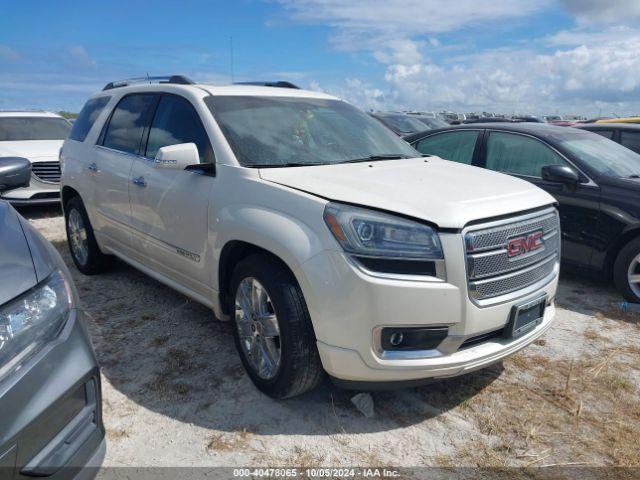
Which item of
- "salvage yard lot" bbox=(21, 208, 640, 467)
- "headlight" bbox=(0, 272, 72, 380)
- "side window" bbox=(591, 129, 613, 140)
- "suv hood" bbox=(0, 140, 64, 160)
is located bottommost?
"salvage yard lot" bbox=(21, 208, 640, 467)

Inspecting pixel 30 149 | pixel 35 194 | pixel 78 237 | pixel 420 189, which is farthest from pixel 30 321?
pixel 30 149

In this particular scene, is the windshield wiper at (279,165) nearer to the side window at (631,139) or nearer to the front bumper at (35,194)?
the side window at (631,139)

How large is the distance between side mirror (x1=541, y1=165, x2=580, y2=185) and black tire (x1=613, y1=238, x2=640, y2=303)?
75 centimetres

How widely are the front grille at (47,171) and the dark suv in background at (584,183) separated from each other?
6.57 meters

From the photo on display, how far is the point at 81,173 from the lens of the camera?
15.8 feet

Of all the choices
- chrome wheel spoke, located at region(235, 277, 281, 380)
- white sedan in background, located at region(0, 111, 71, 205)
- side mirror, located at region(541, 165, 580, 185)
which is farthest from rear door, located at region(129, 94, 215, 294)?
white sedan in background, located at region(0, 111, 71, 205)

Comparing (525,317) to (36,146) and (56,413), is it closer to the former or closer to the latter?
(56,413)

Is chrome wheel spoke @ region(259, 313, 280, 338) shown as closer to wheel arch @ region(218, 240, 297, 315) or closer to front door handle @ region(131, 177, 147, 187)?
wheel arch @ region(218, 240, 297, 315)

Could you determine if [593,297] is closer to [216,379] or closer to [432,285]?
[432,285]

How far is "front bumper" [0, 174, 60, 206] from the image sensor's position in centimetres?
795

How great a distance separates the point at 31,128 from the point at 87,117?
215 inches

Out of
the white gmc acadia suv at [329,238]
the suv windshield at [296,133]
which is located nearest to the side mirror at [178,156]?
the white gmc acadia suv at [329,238]

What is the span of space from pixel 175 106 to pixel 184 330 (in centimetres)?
164

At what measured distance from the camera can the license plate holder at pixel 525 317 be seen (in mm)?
2686
